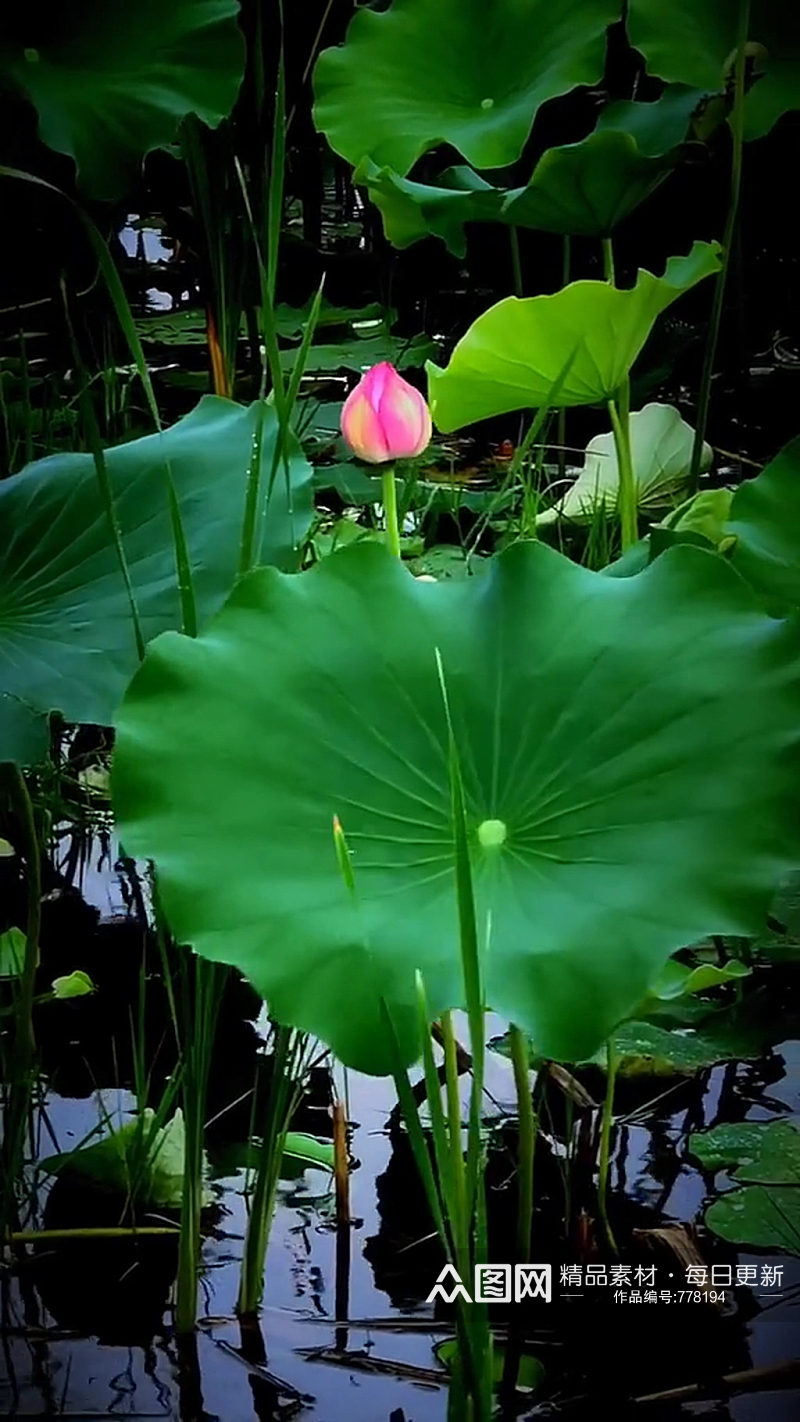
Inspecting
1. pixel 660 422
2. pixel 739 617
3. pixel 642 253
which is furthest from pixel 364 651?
pixel 642 253

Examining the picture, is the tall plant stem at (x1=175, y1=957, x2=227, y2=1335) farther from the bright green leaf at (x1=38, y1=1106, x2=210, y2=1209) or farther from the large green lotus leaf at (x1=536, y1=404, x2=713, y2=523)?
the large green lotus leaf at (x1=536, y1=404, x2=713, y2=523)

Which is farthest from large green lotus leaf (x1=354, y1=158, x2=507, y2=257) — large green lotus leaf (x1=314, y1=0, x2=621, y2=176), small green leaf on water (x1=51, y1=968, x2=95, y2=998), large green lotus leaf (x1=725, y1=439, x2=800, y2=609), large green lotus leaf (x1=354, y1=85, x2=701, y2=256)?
small green leaf on water (x1=51, y1=968, x2=95, y2=998)

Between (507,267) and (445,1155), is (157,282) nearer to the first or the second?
(507,267)

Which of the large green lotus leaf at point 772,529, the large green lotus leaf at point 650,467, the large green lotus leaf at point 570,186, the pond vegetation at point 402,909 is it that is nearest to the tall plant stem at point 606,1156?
the pond vegetation at point 402,909

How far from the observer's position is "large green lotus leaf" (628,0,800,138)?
1404mm

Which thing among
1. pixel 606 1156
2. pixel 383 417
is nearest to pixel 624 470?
pixel 383 417

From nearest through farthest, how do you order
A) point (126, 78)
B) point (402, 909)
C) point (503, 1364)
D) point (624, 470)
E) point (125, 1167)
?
point (402, 909), point (503, 1364), point (125, 1167), point (624, 470), point (126, 78)

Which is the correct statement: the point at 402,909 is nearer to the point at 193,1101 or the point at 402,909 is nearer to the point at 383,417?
the point at 193,1101

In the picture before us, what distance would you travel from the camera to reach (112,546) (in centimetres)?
91

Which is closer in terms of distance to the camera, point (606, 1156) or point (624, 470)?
point (606, 1156)

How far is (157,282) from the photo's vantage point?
301 cm

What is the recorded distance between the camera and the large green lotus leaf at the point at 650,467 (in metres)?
1.59

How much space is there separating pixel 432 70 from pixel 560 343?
75 centimetres

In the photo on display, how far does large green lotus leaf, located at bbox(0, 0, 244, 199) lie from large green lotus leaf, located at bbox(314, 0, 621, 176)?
16cm
